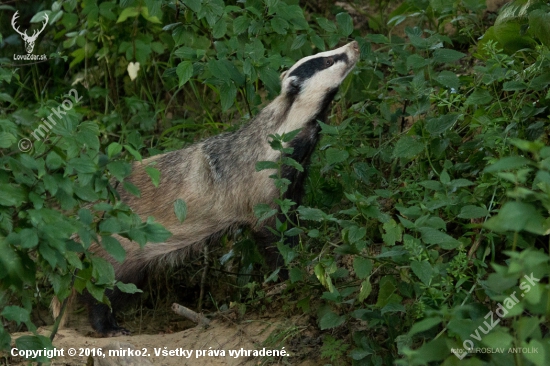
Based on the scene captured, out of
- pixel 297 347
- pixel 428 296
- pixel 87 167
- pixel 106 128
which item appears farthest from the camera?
pixel 106 128

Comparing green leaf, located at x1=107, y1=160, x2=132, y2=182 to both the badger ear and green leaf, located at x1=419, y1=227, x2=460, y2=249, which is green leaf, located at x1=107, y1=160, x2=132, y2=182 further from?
the badger ear

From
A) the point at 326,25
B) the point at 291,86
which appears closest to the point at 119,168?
the point at 291,86

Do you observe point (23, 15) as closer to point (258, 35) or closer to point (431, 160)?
point (258, 35)

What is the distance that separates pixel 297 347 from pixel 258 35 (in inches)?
77.0

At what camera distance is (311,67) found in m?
4.95

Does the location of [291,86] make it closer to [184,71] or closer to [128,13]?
[184,71]

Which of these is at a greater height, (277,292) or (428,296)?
(428,296)

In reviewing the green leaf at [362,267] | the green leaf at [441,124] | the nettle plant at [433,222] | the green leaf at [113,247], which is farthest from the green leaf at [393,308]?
the green leaf at [113,247]

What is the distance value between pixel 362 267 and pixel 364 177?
1.21 m

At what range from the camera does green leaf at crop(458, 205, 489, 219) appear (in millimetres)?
3629

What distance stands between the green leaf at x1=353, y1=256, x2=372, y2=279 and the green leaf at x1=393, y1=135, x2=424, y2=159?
0.80 meters

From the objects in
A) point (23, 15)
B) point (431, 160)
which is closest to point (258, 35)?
point (431, 160)

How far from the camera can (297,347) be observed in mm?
4145

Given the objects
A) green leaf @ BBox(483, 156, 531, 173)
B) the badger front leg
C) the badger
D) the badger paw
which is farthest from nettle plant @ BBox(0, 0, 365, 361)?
green leaf @ BBox(483, 156, 531, 173)
